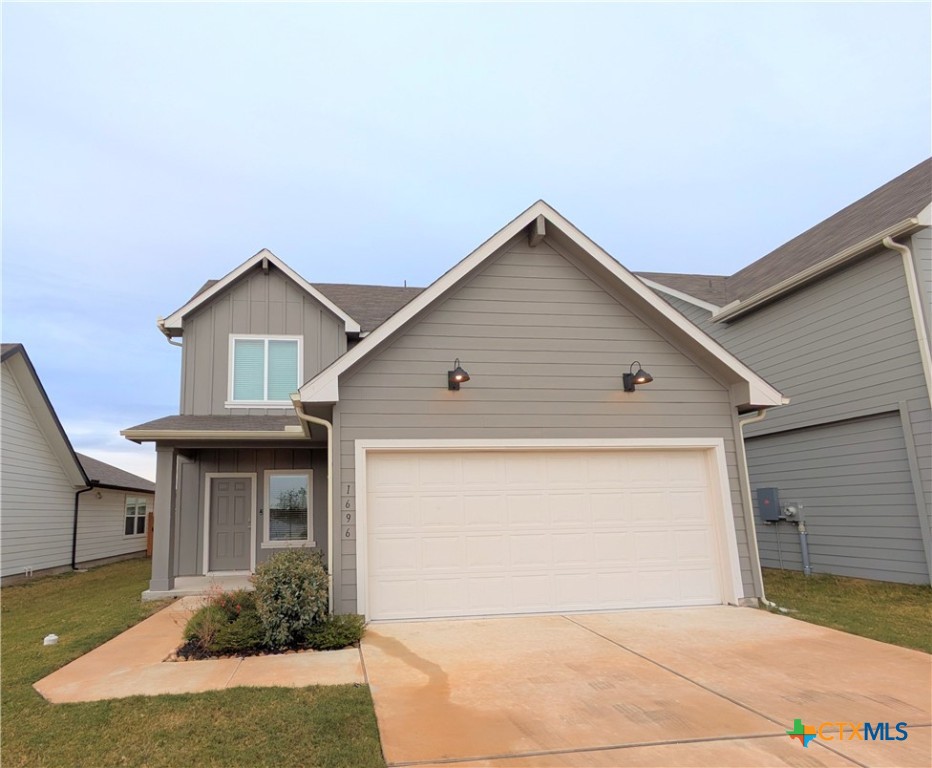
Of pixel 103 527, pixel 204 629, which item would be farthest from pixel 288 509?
pixel 103 527

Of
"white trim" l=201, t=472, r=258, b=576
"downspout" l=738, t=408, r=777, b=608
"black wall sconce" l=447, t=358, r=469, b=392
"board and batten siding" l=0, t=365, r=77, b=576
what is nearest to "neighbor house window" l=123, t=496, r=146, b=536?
"board and batten siding" l=0, t=365, r=77, b=576

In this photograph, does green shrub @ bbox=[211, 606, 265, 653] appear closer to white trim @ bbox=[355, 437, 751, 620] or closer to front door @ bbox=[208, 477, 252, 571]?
white trim @ bbox=[355, 437, 751, 620]

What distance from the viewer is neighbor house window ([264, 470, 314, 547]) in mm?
11930

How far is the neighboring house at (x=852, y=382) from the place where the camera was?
930 cm

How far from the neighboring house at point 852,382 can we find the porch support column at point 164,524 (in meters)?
11.8

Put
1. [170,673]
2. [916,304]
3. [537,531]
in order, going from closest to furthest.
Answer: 1. [170,673]
2. [537,531]
3. [916,304]

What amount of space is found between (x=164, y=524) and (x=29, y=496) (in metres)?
6.37

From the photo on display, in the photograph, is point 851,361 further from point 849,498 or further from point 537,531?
point 537,531

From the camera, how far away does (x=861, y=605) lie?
8188 mm

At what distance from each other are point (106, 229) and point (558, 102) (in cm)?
1364

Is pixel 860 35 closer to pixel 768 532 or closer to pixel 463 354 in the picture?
pixel 768 532

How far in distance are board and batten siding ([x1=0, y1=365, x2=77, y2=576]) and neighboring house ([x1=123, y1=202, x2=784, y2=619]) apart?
31.3 ft

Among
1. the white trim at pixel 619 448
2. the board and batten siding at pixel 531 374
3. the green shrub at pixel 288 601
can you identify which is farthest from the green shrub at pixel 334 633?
the board and batten siding at pixel 531 374

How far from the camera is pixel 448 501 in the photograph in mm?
7816
